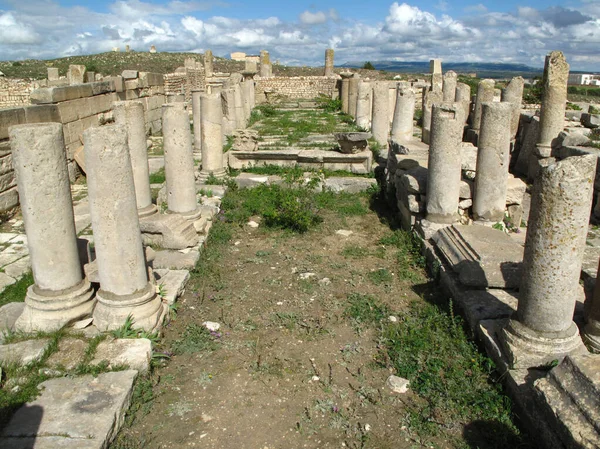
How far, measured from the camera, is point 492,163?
717cm

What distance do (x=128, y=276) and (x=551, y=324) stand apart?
12.2 ft

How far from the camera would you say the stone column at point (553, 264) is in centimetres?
362

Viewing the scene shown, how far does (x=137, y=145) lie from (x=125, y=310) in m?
3.15

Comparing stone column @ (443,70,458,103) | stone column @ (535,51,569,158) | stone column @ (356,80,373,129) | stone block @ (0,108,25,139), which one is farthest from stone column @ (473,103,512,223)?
stone column @ (443,70,458,103)

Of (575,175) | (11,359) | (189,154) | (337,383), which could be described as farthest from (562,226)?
(189,154)

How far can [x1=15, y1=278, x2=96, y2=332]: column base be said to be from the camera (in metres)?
4.65

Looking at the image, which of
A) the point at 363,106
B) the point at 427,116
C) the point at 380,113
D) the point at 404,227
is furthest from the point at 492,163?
the point at 363,106

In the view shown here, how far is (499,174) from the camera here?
718 centimetres

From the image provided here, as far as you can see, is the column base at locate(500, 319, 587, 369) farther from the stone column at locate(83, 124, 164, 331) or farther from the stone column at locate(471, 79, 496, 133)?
the stone column at locate(471, 79, 496, 133)

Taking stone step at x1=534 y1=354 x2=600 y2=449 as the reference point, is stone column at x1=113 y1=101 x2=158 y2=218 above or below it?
above

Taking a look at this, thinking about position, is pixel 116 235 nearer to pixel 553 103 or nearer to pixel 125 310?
pixel 125 310

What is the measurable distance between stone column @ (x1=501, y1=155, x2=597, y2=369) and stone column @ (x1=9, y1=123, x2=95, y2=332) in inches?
156

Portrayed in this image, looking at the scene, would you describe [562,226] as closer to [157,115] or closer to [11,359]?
[11,359]

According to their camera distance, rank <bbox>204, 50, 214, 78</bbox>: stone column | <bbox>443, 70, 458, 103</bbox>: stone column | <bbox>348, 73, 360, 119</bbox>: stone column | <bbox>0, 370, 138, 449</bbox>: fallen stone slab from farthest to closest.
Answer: <bbox>204, 50, 214, 78</bbox>: stone column, <bbox>348, 73, 360, 119</bbox>: stone column, <bbox>443, 70, 458, 103</bbox>: stone column, <bbox>0, 370, 138, 449</bbox>: fallen stone slab
